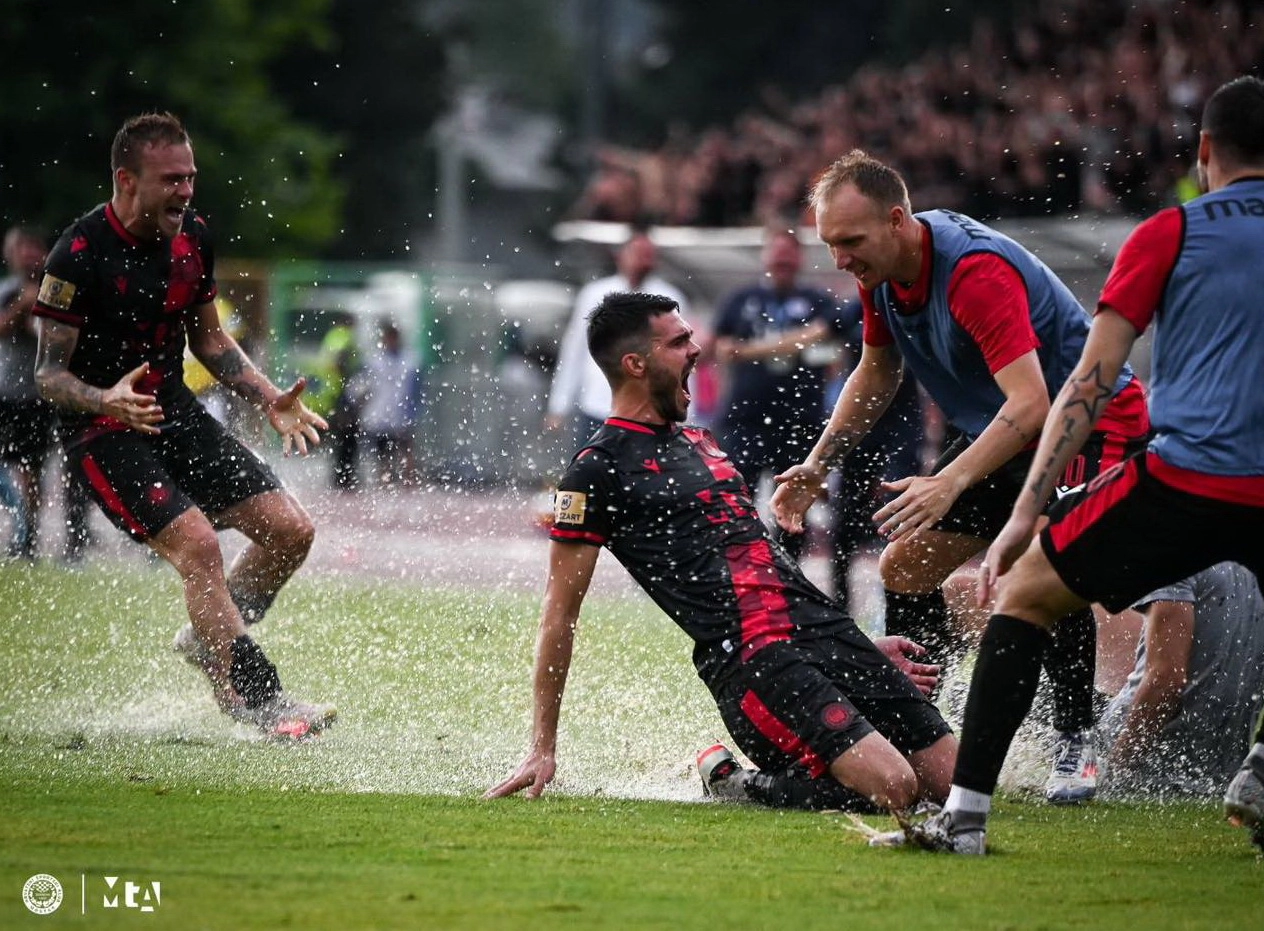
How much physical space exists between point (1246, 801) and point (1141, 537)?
81cm

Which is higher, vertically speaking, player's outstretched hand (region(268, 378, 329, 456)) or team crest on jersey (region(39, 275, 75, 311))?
team crest on jersey (region(39, 275, 75, 311))

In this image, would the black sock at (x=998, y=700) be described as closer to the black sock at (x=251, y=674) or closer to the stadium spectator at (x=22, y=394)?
the black sock at (x=251, y=674)

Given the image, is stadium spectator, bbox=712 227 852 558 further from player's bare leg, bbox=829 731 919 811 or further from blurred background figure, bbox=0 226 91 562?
player's bare leg, bbox=829 731 919 811

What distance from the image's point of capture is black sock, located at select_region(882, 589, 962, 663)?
6.83 m

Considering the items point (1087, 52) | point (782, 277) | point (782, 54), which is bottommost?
point (782, 277)

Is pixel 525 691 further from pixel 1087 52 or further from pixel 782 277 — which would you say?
pixel 1087 52

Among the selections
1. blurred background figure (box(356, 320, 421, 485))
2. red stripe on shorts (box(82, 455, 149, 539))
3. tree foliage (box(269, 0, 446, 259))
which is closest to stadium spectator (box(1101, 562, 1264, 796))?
red stripe on shorts (box(82, 455, 149, 539))

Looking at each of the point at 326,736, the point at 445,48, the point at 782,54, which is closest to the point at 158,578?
the point at 326,736

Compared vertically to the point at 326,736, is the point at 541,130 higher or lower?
higher

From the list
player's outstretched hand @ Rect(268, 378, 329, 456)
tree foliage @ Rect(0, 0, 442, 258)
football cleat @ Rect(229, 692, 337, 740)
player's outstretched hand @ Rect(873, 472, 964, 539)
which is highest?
tree foliage @ Rect(0, 0, 442, 258)

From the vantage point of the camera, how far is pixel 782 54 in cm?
3944

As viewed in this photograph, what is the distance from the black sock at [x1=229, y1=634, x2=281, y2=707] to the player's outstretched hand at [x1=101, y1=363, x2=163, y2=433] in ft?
2.90

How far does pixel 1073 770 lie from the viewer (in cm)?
652

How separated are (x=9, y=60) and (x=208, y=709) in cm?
2372
